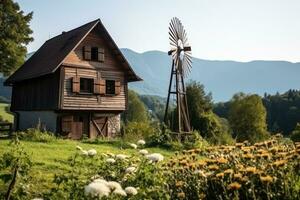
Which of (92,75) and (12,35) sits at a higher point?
(12,35)

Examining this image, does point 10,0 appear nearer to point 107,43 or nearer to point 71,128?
point 107,43

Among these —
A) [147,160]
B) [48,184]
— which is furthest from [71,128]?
[147,160]

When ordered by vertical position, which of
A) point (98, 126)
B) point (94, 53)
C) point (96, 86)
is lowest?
point (98, 126)

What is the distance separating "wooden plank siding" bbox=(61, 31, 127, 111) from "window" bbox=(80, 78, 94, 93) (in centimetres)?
43

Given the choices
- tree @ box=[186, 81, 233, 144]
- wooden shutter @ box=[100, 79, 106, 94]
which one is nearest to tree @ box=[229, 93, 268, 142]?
tree @ box=[186, 81, 233, 144]

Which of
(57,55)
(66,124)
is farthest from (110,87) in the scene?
(66,124)

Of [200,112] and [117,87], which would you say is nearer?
[117,87]

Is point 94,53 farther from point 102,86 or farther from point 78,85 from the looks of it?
point 78,85

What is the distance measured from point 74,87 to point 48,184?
62.0ft

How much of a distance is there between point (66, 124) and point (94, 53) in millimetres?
5558

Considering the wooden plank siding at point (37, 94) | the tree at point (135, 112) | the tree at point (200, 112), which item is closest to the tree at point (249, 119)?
the tree at point (200, 112)

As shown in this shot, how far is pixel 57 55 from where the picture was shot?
28609mm

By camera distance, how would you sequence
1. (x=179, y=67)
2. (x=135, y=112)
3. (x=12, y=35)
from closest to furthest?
(x=179, y=67) < (x=12, y=35) < (x=135, y=112)

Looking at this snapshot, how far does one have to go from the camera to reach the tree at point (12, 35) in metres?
34.6
